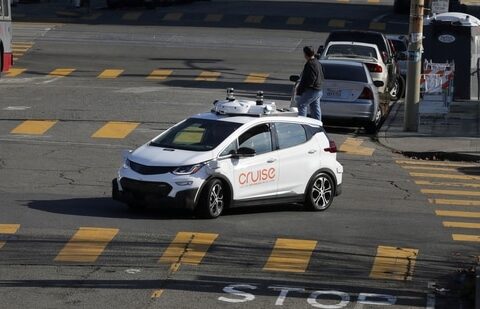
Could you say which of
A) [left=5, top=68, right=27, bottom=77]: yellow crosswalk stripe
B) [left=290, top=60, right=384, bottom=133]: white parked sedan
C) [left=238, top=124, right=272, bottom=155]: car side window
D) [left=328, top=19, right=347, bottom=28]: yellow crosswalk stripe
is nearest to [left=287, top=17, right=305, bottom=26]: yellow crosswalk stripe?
[left=328, top=19, right=347, bottom=28]: yellow crosswalk stripe

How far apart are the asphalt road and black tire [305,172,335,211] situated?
0.49 ft

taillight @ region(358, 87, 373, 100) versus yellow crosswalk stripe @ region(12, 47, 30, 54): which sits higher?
taillight @ region(358, 87, 373, 100)

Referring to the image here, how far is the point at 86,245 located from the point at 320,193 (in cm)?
458

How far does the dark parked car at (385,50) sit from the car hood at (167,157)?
15541 millimetres

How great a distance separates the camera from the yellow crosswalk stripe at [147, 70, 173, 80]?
36.0 m

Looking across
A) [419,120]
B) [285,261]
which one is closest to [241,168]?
[285,261]

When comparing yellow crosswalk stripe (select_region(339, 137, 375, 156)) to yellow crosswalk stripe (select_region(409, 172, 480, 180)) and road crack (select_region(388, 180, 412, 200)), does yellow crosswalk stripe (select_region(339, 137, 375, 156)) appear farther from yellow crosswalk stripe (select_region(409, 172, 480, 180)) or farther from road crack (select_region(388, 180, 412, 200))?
road crack (select_region(388, 180, 412, 200))

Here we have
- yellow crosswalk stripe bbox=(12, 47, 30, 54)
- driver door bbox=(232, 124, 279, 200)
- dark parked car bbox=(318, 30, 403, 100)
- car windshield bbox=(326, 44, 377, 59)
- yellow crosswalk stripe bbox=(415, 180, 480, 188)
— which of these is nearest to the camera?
driver door bbox=(232, 124, 279, 200)

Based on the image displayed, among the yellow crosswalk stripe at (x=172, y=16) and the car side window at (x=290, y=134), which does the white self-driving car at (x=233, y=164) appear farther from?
the yellow crosswalk stripe at (x=172, y=16)

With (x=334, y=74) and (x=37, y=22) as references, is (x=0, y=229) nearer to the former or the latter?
(x=334, y=74)

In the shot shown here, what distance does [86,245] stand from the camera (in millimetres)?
15195

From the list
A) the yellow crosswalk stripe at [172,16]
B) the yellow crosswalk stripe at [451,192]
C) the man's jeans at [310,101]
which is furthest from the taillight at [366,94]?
the yellow crosswalk stripe at [172,16]

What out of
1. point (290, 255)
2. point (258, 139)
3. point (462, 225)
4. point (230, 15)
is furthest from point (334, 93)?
→ point (230, 15)

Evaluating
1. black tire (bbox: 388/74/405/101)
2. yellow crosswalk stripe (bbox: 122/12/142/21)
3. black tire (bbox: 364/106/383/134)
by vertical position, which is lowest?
yellow crosswalk stripe (bbox: 122/12/142/21)
